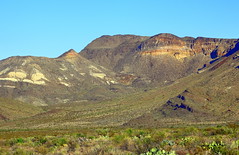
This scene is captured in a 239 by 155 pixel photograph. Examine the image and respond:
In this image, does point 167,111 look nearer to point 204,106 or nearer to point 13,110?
point 204,106

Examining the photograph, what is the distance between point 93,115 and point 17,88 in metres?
78.0

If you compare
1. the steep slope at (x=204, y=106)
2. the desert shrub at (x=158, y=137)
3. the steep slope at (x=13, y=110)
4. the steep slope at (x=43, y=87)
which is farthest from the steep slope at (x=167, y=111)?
the desert shrub at (x=158, y=137)

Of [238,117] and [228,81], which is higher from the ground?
[228,81]

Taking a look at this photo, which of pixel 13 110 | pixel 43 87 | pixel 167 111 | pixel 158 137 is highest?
pixel 43 87

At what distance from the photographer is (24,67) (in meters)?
197

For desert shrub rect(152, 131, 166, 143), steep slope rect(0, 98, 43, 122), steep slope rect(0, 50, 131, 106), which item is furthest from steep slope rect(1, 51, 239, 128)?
desert shrub rect(152, 131, 166, 143)

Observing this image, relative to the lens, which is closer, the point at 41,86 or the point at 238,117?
the point at 238,117

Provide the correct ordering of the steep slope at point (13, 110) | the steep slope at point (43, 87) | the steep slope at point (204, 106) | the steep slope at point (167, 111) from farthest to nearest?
the steep slope at point (43, 87) → the steep slope at point (13, 110) → the steep slope at point (167, 111) → the steep slope at point (204, 106)

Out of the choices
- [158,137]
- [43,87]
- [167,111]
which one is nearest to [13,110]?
[167,111]

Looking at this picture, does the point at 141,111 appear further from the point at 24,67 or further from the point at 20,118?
the point at 24,67

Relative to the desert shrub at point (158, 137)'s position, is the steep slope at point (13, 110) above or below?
below

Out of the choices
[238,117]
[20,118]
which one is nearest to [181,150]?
[238,117]

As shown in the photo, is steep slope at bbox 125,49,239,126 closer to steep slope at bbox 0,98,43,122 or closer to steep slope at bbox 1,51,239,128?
steep slope at bbox 1,51,239,128

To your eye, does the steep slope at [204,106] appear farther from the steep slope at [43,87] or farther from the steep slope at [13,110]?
the steep slope at [43,87]
